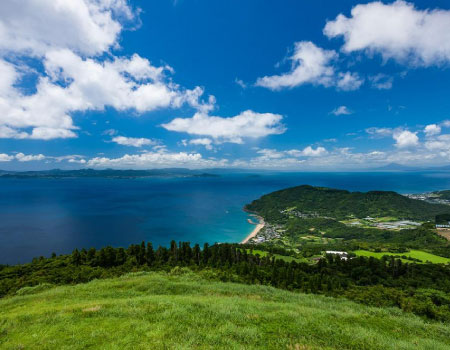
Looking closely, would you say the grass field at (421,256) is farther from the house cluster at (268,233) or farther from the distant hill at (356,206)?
the distant hill at (356,206)

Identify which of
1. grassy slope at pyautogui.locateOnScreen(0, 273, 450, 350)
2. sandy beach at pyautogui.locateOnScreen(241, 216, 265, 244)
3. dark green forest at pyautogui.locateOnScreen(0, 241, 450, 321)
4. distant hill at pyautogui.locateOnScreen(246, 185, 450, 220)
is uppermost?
grassy slope at pyautogui.locateOnScreen(0, 273, 450, 350)

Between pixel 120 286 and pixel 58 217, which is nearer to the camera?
pixel 120 286

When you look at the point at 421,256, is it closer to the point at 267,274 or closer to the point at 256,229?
the point at 267,274

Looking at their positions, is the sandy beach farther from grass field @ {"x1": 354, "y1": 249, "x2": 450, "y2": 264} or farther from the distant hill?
grass field @ {"x1": 354, "y1": 249, "x2": 450, "y2": 264}

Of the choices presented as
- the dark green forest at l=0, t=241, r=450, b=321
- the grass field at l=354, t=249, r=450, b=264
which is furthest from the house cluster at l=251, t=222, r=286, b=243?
the dark green forest at l=0, t=241, r=450, b=321

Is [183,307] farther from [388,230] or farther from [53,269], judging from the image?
[388,230]

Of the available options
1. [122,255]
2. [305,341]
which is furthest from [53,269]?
[305,341]

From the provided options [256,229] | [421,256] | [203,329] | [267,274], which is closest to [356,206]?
[256,229]

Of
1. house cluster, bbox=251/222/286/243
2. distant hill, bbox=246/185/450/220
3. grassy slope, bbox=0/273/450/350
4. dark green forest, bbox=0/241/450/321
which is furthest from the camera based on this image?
distant hill, bbox=246/185/450/220
